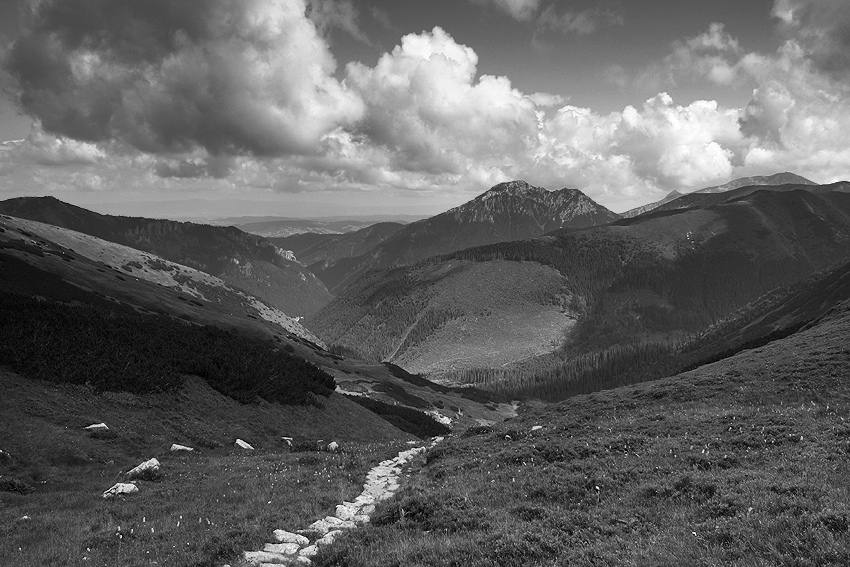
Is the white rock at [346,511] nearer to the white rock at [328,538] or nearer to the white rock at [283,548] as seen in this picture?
the white rock at [328,538]

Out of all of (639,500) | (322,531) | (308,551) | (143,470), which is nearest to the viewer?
(308,551)

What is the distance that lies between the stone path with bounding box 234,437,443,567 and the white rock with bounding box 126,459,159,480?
31.5 ft

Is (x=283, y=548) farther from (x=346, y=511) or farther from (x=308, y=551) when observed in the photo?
(x=346, y=511)

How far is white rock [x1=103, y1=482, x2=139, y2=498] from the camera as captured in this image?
1669cm

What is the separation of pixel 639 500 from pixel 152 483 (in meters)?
18.8

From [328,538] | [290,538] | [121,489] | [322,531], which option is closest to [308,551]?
[328,538]

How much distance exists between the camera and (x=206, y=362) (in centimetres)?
3766

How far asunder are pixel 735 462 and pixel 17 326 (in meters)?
42.3

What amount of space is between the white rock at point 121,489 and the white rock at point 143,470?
1.91 meters

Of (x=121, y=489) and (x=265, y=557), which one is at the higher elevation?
(x=265, y=557)


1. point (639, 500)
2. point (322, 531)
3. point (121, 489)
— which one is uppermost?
point (639, 500)

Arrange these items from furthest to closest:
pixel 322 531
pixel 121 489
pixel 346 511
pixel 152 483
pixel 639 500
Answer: pixel 152 483, pixel 121 489, pixel 346 511, pixel 322 531, pixel 639 500

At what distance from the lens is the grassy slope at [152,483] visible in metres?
12.2

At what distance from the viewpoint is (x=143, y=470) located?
769 inches
